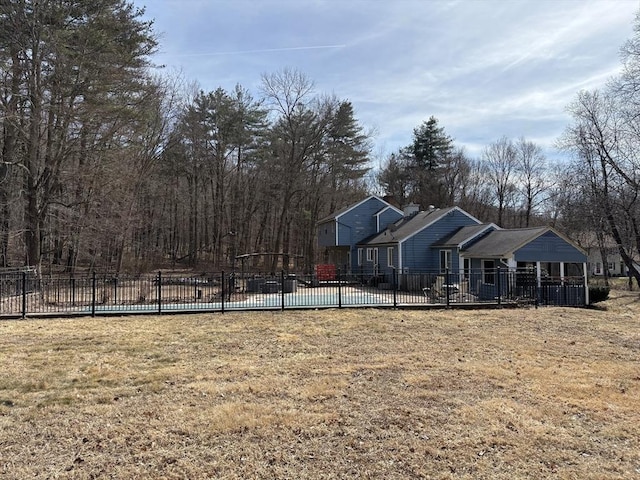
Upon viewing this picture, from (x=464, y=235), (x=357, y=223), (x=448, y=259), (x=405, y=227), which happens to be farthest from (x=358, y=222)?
(x=464, y=235)

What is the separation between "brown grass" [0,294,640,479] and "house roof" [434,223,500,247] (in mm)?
14676

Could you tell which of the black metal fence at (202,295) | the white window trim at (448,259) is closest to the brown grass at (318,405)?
the black metal fence at (202,295)

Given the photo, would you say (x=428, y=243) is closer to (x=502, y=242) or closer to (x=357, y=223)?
(x=502, y=242)

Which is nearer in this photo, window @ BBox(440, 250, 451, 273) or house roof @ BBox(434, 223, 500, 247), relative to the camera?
house roof @ BBox(434, 223, 500, 247)

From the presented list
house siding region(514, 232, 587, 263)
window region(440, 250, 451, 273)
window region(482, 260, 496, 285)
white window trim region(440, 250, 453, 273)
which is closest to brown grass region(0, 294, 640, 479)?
window region(482, 260, 496, 285)

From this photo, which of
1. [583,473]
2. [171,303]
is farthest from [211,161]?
[583,473]

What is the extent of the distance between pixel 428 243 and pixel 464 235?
2.30 m

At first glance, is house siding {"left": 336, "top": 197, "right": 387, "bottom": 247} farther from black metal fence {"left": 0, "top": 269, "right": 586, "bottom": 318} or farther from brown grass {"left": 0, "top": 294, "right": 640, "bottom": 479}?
brown grass {"left": 0, "top": 294, "right": 640, "bottom": 479}

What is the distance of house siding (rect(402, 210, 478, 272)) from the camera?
26844mm

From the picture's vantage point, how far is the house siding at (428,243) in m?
26.8

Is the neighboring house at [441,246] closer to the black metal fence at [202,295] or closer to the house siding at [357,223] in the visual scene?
the house siding at [357,223]

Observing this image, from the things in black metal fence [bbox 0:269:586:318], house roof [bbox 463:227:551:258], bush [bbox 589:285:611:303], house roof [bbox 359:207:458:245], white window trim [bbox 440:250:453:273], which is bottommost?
bush [bbox 589:285:611:303]

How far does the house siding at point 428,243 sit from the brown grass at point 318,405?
1612 centimetres

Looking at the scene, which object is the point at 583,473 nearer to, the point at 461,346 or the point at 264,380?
the point at 264,380
